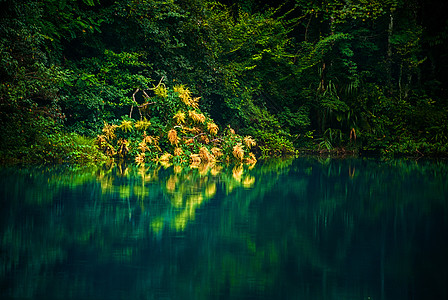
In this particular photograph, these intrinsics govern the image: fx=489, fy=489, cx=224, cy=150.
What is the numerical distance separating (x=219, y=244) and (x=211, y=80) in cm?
1384

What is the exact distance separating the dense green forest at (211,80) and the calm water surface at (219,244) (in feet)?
17.5

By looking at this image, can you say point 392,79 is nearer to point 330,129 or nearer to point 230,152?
point 330,129

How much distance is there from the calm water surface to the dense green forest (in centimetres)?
534

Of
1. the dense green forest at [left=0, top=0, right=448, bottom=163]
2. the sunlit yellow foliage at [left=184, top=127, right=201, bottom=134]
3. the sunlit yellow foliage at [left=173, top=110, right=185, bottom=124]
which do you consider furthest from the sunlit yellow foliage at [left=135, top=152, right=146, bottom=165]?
the sunlit yellow foliage at [left=184, top=127, right=201, bottom=134]

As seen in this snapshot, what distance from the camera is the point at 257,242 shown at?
379 cm

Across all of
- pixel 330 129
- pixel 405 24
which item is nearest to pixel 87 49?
pixel 330 129

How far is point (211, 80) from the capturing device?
1716 centimetres

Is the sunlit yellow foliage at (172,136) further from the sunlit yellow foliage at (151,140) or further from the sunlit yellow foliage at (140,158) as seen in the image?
the sunlit yellow foliage at (140,158)

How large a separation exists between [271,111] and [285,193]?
46.8ft

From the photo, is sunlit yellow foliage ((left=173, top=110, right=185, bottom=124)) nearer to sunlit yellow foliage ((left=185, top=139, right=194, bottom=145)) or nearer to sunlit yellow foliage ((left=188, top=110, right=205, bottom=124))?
sunlit yellow foliage ((left=188, top=110, right=205, bottom=124))

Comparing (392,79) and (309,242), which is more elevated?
(392,79)

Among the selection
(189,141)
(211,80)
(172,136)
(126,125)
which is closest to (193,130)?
(189,141)

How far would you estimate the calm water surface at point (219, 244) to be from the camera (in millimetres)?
2684

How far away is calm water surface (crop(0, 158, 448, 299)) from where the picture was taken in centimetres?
268
